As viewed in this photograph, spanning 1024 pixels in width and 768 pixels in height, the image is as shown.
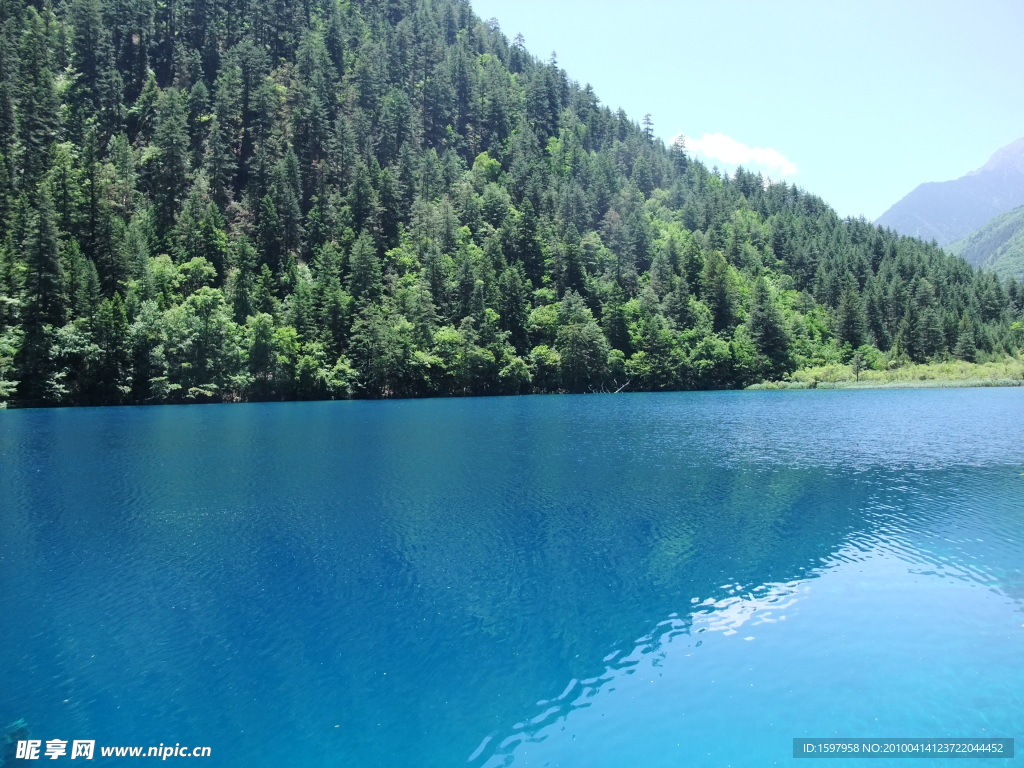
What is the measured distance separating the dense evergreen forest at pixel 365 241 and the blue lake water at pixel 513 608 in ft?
199

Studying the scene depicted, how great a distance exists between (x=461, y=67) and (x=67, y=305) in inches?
4913

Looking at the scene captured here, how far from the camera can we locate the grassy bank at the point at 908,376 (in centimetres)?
11700

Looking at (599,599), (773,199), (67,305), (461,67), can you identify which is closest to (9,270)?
(67,305)

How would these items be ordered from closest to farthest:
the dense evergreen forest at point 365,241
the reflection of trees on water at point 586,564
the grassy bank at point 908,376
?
1. the reflection of trees on water at point 586,564
2. the dense evergreen forest at point 365,241
3. the grassy bank at point 908,376

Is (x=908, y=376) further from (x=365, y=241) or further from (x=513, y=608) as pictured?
(x=513, y=608)

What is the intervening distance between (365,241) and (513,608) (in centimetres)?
10673

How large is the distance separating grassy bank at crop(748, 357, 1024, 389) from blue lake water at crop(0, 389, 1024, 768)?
8507 cm

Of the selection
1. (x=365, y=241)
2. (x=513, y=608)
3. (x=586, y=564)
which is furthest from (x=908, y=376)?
(x=513, y=608)

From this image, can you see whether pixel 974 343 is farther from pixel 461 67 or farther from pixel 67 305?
pixel 67 305

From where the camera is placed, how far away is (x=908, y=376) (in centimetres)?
12188

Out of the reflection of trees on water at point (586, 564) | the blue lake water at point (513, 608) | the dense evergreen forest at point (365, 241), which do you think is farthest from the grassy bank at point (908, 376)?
the reflection of trees on water at point (586, 564)

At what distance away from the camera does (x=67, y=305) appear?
88.1 meters

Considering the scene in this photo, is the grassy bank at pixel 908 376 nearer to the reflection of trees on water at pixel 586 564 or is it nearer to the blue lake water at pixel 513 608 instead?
the blue lake water at pixel 513 608

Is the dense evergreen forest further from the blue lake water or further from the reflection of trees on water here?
the reflection of trees on water
